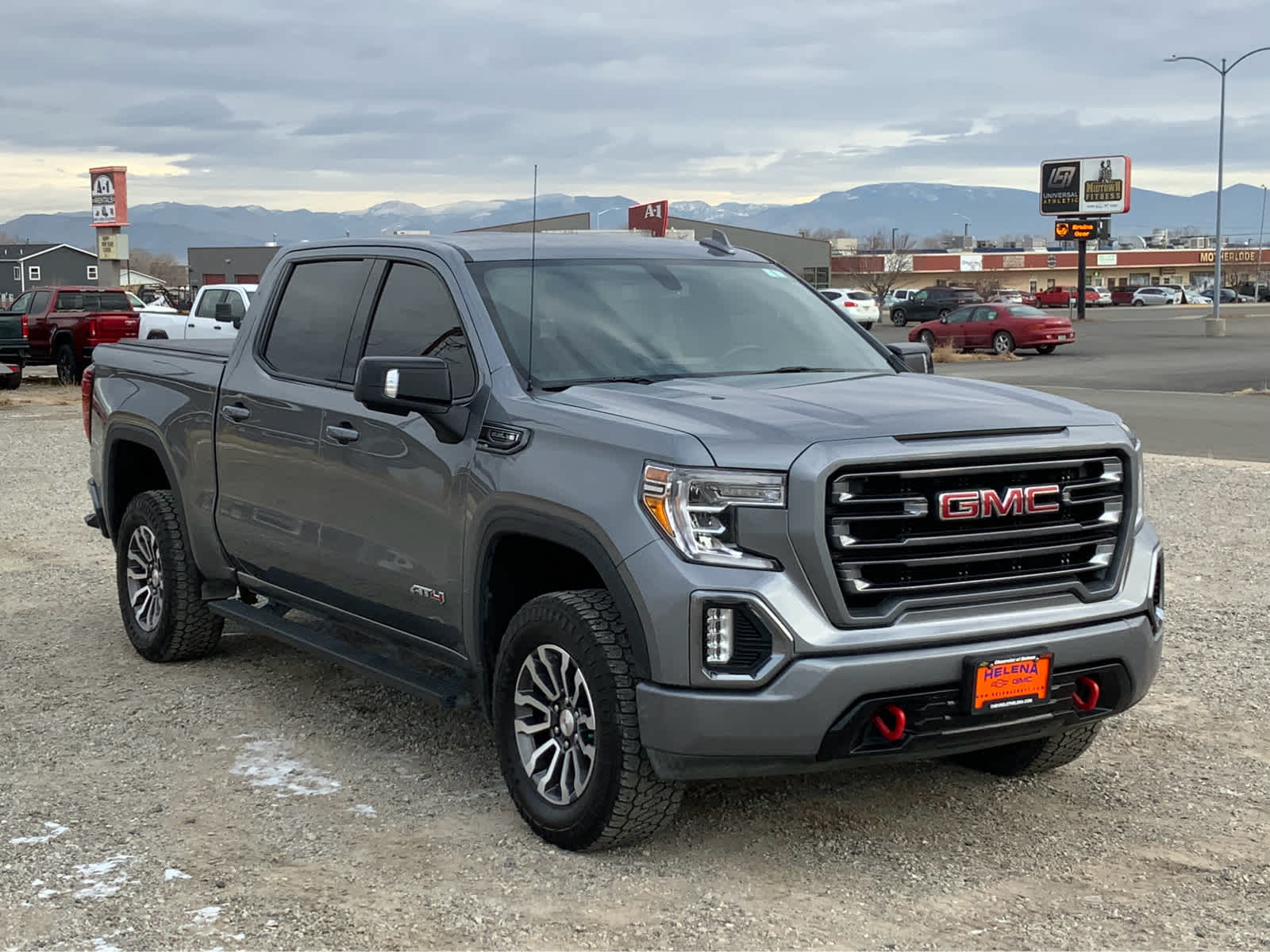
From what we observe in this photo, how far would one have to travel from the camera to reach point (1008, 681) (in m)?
4.29

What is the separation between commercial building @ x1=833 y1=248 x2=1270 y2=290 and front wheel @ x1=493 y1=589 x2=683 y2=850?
10879cm

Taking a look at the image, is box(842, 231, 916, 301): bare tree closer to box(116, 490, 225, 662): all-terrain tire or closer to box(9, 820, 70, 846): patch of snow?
box(116, 490, 225, 662): all-terrain tire

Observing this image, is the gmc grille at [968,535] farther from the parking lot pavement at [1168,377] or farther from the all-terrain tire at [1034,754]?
the parking lot pavement at [1168,377]

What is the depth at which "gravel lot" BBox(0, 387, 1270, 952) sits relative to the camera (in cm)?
412

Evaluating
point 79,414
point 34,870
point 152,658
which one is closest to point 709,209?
point 152,658

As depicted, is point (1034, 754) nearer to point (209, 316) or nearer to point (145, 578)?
point (145, 578)

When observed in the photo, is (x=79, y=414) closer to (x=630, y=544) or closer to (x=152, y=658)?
(x=152, y=658)

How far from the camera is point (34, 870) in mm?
4562

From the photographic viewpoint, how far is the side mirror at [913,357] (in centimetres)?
604

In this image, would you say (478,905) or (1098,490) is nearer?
(478,905)

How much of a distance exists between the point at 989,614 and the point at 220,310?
2050 cm

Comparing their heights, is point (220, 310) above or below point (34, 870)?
above

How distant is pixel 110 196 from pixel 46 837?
55240 millimetres

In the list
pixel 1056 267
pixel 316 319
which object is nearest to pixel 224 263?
pixel 1056 267
